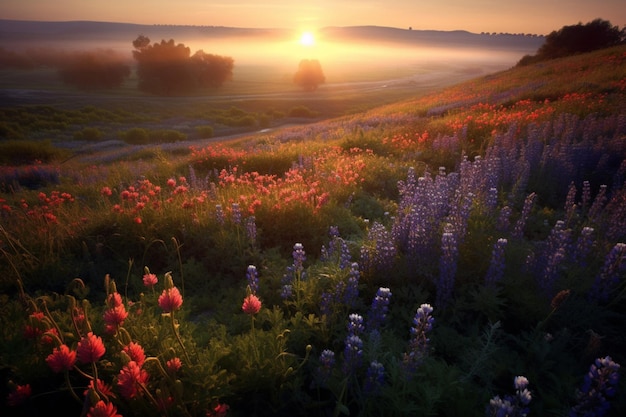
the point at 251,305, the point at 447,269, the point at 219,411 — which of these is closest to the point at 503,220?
the point at 447,269

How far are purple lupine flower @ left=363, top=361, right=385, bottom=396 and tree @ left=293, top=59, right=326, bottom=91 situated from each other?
99.6 metres

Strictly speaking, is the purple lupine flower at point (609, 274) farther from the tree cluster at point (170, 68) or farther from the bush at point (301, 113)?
the tree cluster at point (170, 68)

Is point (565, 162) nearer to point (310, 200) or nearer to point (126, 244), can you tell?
point (310, 200)

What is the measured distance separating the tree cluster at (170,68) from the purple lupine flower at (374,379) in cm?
8008

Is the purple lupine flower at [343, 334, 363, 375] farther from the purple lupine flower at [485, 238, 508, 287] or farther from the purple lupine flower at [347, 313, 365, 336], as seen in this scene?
the purple lupine flower at [485, 238, 508, 287]

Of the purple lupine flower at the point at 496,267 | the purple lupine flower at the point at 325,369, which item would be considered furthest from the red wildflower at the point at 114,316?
the purple lupine flower at the point at 496,267

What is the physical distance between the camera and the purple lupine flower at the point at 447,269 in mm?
3139

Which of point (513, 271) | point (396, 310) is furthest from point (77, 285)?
point (513, 271)

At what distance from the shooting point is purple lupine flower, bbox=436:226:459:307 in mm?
3139

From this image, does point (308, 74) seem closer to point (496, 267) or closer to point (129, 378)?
point (496, 267)

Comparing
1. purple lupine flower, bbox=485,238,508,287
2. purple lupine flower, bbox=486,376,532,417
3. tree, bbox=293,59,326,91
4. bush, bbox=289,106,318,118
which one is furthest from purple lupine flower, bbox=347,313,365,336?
tree, bbox=293,59,326,91

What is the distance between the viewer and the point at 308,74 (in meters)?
94.4

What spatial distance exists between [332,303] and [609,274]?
8.55 ft

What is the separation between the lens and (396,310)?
331 cm
